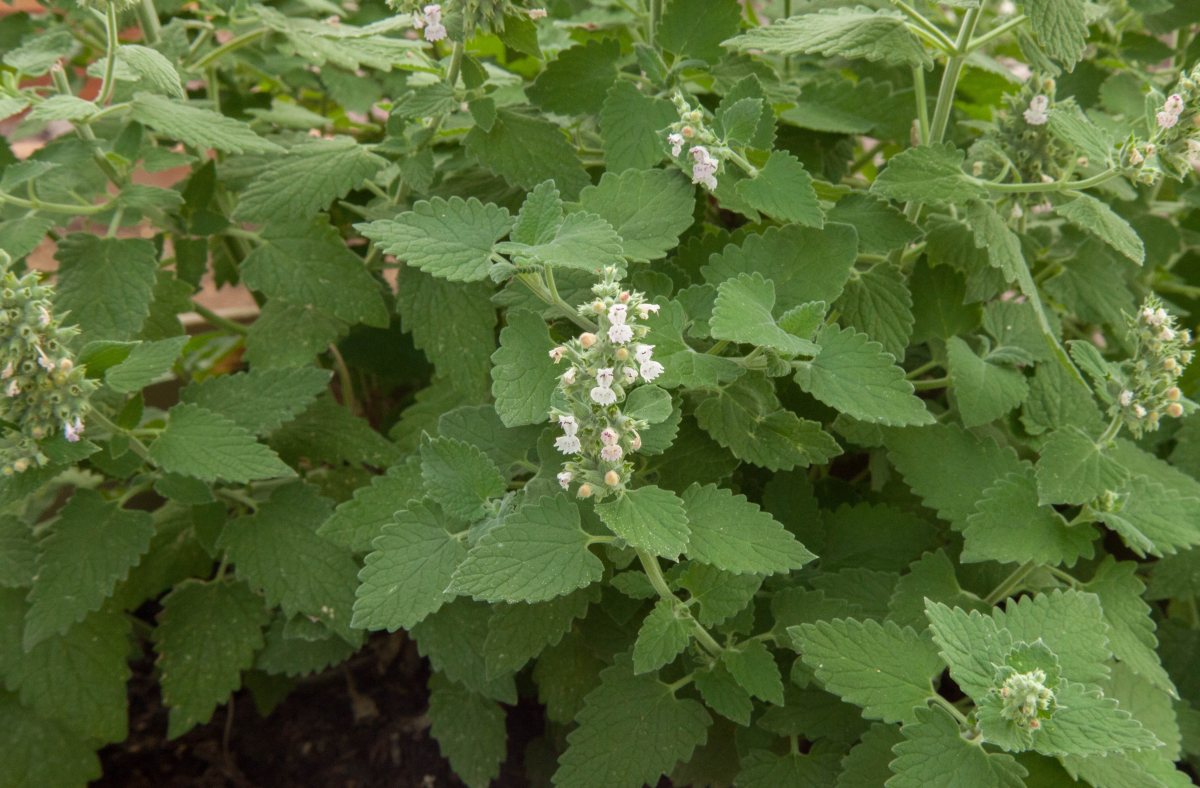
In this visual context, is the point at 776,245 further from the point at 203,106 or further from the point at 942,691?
the point at 203,106

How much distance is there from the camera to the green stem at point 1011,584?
944mm

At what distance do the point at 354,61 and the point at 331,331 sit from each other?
11.8 inches

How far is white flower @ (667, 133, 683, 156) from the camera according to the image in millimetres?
858

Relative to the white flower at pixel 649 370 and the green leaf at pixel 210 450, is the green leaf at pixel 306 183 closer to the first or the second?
the green leaf at pixel 210 450

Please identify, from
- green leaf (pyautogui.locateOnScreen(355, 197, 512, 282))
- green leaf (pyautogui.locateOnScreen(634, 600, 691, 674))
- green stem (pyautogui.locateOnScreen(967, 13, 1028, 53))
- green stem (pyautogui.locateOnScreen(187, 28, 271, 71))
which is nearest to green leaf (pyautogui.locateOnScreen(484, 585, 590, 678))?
green leaf (pyautogui.locateOnScreen(634, 600, 691, 674))

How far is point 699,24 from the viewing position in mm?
1003

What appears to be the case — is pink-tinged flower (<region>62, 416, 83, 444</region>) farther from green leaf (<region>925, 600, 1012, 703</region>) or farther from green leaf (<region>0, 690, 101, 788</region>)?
green leaf (<region>925, 600, 1012, 703</region>)

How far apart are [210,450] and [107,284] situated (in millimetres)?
242

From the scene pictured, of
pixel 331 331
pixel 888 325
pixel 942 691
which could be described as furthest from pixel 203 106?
pixel 942 691

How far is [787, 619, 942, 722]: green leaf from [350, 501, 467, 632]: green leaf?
0.29m

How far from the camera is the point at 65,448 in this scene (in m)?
0.86

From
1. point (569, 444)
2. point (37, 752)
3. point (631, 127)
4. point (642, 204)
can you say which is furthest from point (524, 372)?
point (37, 752)

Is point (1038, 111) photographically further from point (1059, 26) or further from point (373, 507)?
point (373, 507)

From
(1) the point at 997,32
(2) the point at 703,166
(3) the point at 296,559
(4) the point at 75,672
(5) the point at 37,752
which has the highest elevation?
(1) the point at 997,32
